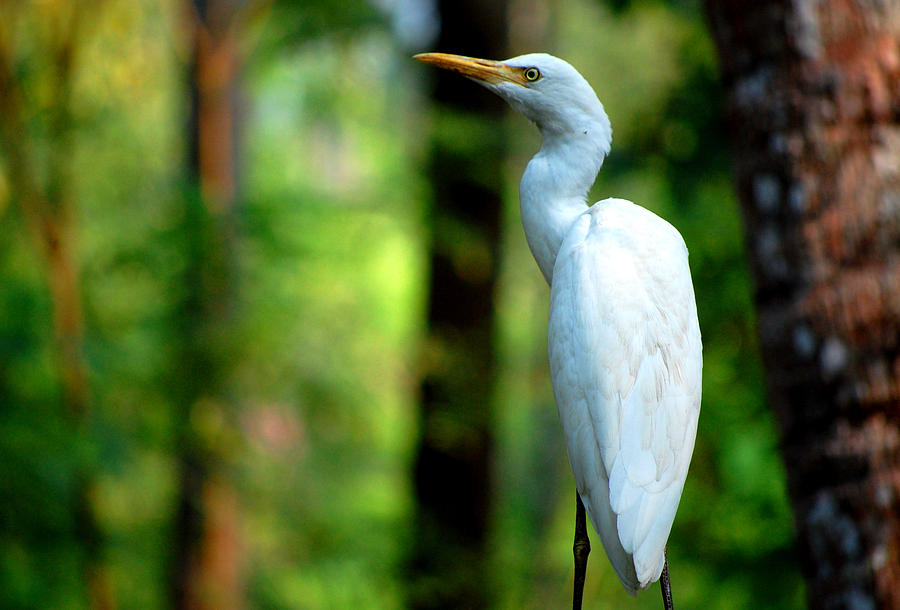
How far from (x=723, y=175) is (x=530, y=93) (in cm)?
172

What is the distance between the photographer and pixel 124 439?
2760 millimetres

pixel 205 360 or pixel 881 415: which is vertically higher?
pixel 881 415

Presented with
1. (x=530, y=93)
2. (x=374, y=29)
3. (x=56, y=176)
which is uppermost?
(x=374, y=29)

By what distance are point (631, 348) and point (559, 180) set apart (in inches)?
8.4

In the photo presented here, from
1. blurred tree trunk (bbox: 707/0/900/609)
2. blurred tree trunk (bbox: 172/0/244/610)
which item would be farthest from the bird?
blurred tree trunk (bbox: 172/0/244/610)

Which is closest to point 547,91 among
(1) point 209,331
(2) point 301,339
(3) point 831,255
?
(3) point 831,255

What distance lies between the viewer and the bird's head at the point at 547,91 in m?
0.96

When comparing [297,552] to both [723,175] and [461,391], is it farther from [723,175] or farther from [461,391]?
[723,175]

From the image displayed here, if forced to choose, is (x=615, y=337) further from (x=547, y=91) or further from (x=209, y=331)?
(x=209, y=331)

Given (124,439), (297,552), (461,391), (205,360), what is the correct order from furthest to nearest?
(297,552) → (461,391) → (205,360) → (124,439)

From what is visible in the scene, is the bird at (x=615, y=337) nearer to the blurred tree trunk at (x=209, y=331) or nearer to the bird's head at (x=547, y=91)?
the bird's head at (x=547, y=91)

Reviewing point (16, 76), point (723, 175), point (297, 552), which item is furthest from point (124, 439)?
point (723, 175)

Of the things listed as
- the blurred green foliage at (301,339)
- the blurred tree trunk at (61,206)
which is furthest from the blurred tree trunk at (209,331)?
the blurred tree trunk at (61,206)

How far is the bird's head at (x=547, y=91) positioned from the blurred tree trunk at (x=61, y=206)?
2137 millimetres
